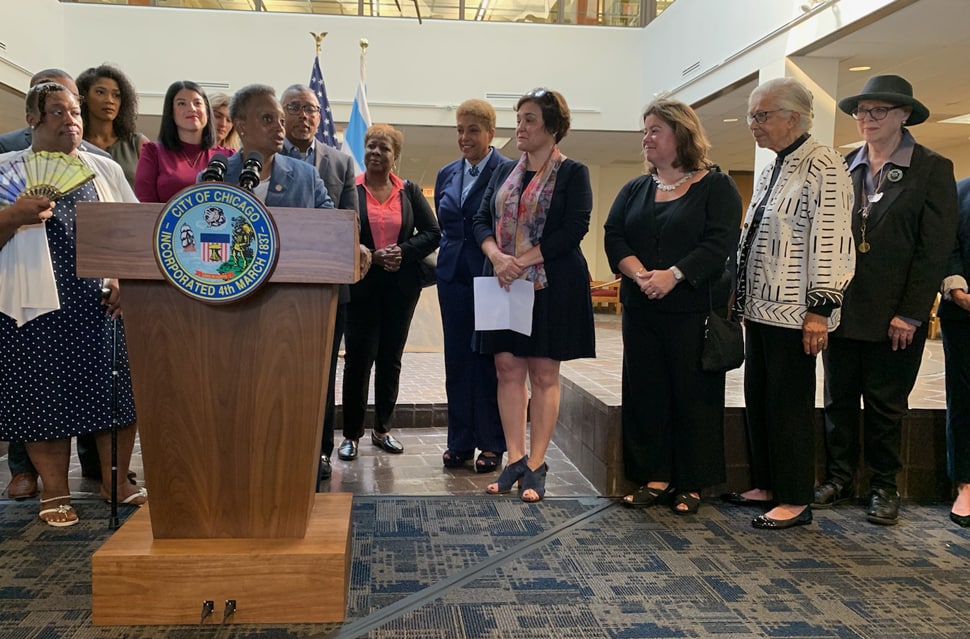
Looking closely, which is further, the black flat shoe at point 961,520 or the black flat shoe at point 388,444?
the black flat shoe at point 388,444

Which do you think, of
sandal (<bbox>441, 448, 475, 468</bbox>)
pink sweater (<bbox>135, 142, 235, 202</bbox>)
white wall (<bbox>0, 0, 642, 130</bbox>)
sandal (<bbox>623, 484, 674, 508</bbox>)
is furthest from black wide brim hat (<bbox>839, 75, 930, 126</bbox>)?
white wall (<bbox>0, 0, 642, 130</bbox>)

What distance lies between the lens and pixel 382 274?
3.45 metres

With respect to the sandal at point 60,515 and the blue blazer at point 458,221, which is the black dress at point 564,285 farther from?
the sandal at point 60,515

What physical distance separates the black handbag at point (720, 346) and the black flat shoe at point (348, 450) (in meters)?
1.72

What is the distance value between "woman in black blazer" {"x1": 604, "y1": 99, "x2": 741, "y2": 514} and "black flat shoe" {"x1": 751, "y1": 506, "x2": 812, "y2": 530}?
22 cm

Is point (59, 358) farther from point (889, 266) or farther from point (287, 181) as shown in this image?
point (889, 266)

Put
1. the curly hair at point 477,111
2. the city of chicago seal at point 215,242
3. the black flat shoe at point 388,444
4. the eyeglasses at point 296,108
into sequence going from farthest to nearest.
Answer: the black flat shoe at point 388,444 < the curly hair at point 477,111 < the eyeglasses at point 296,108 < the city of chicago seal at point 215,242

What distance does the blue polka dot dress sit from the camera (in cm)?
255

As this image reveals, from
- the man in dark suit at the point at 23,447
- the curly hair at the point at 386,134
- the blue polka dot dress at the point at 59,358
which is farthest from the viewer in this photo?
the curly hair at the point at 386,134

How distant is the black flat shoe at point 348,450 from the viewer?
3562 mm

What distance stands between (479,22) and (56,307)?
8.40m

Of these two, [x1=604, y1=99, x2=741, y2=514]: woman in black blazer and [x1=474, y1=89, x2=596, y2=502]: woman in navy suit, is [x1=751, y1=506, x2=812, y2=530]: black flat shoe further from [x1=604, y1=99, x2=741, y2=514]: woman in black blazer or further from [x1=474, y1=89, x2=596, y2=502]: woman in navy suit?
[x1=474, y1=89, x2=596, y2=502]: woman in navy suit

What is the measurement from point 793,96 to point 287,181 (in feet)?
5.89

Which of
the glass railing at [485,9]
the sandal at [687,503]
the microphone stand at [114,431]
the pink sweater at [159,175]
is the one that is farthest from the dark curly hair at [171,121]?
the glass railing at [485,9]
